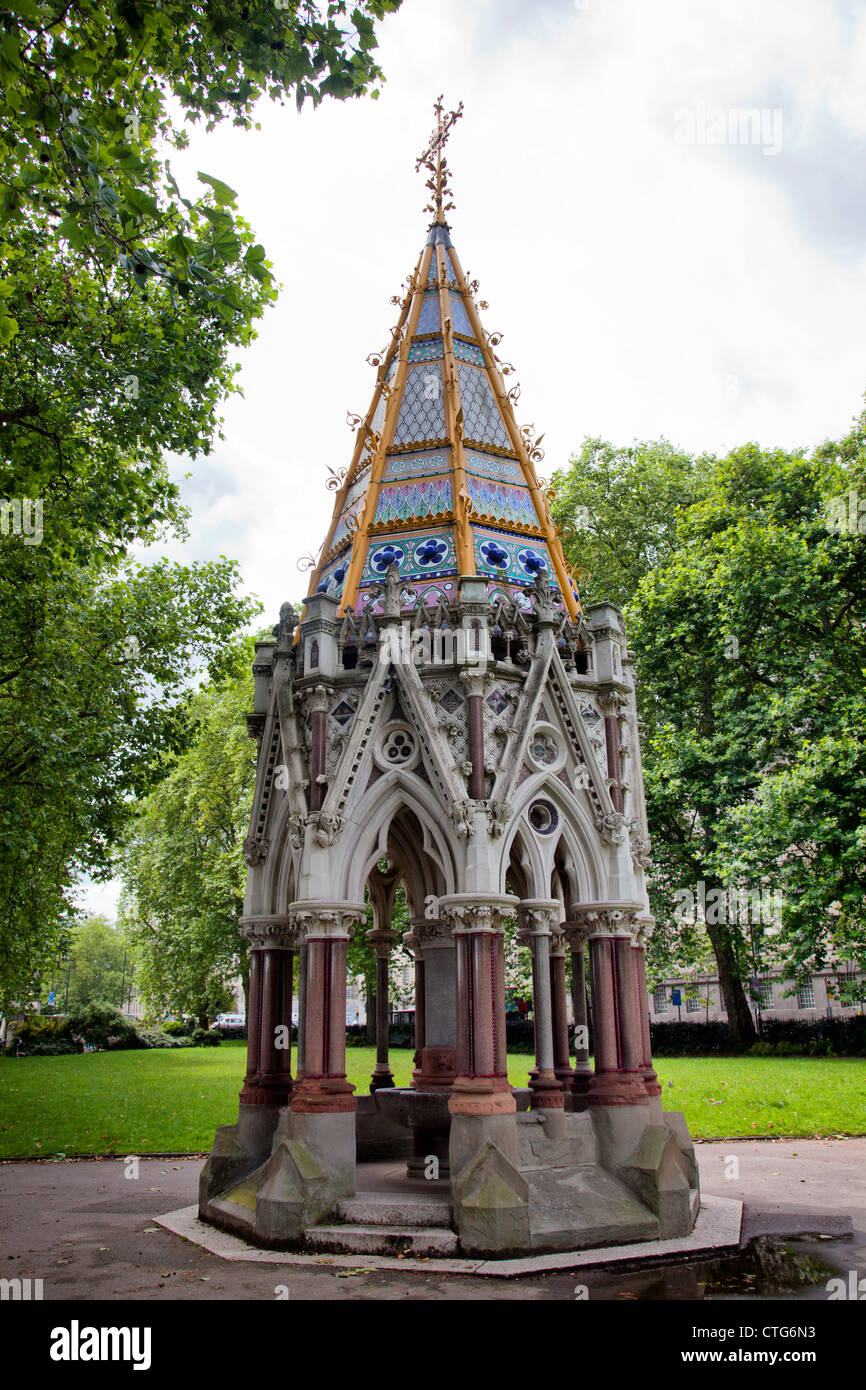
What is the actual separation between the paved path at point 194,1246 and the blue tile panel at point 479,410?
31.4ft

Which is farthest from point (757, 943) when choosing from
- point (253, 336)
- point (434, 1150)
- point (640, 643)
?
point (253, 336)

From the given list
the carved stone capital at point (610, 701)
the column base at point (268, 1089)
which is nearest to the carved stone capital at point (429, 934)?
the column base at point (268, 1089)

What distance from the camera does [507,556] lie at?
12.3m

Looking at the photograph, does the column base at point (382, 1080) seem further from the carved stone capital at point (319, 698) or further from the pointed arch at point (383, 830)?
the carved stone capital at point (319, 698)

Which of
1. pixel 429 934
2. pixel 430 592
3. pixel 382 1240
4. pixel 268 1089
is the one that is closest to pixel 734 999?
pixel 429 934

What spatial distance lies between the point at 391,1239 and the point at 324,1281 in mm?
960

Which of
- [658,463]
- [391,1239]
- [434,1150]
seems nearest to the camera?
[391,1239]

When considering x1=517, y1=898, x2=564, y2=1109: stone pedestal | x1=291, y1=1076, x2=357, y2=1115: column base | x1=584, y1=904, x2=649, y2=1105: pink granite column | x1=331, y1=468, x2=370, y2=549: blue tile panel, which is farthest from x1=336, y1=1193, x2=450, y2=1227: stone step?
x1=331, y1=468, x2=370, y2=549: blue tile panel

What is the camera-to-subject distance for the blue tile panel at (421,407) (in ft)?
43.1

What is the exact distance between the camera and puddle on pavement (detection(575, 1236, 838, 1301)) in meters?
7.66

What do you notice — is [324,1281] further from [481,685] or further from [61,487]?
[61,487]

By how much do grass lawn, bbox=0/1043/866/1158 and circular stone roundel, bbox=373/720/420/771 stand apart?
1103 cm

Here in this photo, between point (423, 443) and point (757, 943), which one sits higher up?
point (423, 443)

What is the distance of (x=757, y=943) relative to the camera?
2412 centimetres
